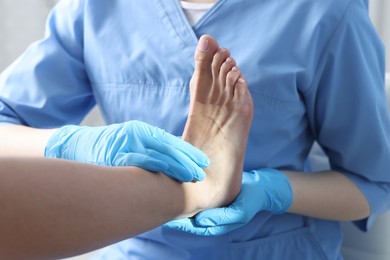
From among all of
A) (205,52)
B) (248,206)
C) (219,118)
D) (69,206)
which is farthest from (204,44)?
(69,206)

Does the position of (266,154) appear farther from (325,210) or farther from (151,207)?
(151,207)

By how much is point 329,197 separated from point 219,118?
0.28m

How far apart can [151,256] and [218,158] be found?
241 mm

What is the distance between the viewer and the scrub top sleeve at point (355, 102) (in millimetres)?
1016

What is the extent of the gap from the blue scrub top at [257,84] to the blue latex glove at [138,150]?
181mm

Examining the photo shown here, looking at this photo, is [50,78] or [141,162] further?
[50,78]

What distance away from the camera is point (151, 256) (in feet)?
3.53

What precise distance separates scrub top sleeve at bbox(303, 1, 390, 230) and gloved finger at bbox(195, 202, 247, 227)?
24 cm

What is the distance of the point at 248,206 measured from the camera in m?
0.96

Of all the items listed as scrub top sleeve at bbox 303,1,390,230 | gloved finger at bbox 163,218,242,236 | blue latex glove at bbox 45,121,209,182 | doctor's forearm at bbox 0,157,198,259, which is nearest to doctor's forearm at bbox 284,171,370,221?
scrub top sleeve at bbox 303,1,390,230

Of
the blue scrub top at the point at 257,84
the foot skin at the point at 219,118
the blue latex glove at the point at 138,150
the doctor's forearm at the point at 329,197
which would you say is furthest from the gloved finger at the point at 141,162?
the doctor's forearm at the point at 329,197

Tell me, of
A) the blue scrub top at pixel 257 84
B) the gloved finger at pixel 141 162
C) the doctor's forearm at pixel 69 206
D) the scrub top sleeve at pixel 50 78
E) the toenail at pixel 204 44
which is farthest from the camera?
the scrub top sleeve at pixel 50 78

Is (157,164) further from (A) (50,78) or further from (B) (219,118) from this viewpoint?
(A) (50,78)

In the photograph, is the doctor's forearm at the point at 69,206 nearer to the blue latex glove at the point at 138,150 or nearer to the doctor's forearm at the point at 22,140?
the blue latex glove at the point at 138,150
